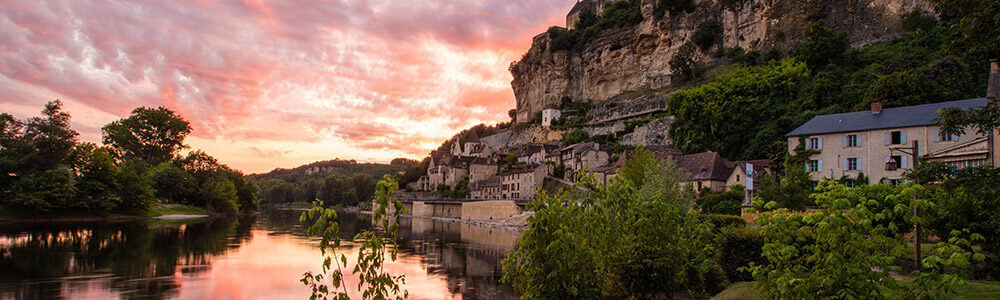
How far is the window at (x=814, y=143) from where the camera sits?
36562 mm

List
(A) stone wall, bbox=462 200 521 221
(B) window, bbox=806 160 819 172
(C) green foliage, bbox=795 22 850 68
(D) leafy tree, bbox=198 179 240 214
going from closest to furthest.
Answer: (B) window, bbox=806 160 819 172, (C) green foliage, bbox=795 22 850 68, (A) stone wall, bbox=462 200 521 221, (D) leafy tree, bbox=198 179 240 214

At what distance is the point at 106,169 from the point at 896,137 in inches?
2658

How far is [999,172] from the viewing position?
855cm

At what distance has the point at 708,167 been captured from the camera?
44.2 metres

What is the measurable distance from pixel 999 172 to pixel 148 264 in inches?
1123

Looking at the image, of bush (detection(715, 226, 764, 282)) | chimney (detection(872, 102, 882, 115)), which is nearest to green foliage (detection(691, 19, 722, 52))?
chimney (detection(872, 102, 882, 115))

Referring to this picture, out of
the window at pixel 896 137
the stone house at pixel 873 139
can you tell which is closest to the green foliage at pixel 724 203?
the stone house at pixel 873 139

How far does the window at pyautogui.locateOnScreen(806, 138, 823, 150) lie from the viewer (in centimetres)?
3656

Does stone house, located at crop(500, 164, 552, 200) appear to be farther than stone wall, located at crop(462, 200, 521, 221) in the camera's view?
Yes

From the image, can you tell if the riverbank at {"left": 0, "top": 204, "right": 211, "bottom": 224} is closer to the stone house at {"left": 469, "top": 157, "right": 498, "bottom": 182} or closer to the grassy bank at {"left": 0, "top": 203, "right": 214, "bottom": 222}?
the grassy bank at {"left": 0, "top": 203, "right": 214, "bottom": 222}

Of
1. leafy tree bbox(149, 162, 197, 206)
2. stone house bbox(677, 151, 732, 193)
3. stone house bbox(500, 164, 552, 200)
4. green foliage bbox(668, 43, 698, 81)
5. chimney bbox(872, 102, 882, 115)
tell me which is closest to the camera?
chimney bbox(872, 102, 882, 115)

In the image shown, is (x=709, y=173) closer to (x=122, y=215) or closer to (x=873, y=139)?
(x=873, y=139)

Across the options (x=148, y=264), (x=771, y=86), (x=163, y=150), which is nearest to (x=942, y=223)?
(x=148, y=264)

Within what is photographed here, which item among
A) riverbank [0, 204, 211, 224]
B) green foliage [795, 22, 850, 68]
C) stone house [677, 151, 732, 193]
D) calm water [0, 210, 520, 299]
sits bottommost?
riverbank [0, 204, 211, 224]
